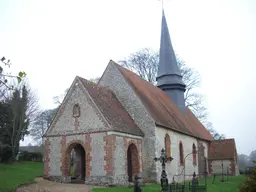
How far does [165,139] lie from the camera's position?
2073 cm

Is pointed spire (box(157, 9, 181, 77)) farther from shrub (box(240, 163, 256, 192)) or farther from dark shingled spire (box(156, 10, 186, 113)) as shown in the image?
shrub (box(240, 163, 256, 192))

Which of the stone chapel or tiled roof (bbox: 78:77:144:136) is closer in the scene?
the stone chapel

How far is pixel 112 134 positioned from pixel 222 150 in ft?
58.9

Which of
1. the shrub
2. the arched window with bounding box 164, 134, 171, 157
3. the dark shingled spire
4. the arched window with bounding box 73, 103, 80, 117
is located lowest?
the shrub

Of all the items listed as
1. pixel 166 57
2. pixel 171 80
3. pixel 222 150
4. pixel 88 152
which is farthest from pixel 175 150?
pixel 166 57

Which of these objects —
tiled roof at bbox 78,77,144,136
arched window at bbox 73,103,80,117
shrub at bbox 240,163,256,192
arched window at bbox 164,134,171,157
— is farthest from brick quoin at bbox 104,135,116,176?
shrub at bbox 240,163,256,192

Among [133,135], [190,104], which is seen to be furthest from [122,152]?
[190,104]

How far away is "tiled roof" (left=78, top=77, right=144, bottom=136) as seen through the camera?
17.4 metres

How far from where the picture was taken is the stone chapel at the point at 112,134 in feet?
55.1

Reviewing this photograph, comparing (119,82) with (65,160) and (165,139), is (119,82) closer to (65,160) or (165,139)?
(165,139)

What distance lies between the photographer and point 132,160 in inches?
750

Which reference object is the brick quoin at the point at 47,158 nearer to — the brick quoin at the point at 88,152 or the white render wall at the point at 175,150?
the brick quoin at the point at 88,152

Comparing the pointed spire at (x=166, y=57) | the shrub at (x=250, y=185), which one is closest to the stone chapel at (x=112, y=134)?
the pointed spire at (x=166, y=57)

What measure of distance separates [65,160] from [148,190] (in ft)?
19.4
